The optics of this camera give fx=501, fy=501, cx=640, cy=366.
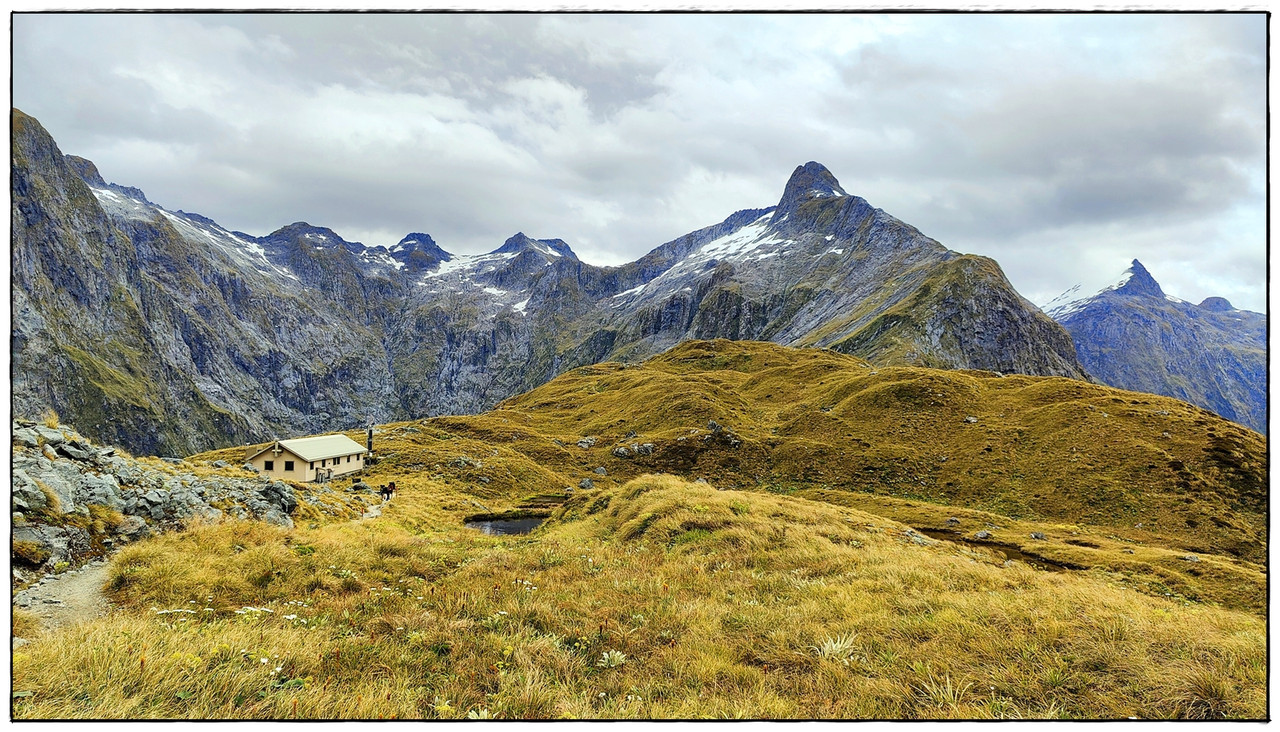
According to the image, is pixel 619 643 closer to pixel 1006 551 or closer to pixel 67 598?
pixel 67 598

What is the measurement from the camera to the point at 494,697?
6207mm

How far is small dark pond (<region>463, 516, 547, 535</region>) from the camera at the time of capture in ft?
109

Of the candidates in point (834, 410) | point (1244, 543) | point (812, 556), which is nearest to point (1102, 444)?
point (1244, 543)

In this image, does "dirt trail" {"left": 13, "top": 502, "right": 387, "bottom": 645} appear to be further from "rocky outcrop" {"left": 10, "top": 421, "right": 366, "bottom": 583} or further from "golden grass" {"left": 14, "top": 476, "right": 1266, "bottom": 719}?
"rocky outcrop" {"left": 10, "top": 421, "right": 366, "bottom": 583}

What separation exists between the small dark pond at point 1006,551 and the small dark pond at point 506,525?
25.5 meters

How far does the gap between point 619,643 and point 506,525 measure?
2923 cm

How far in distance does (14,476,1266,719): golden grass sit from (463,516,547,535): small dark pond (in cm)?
1882

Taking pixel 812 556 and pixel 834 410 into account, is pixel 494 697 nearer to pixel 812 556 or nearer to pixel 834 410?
pixel 812 556

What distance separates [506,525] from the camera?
3550 cm

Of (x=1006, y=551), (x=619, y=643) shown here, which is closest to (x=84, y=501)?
(x=619, y=643)

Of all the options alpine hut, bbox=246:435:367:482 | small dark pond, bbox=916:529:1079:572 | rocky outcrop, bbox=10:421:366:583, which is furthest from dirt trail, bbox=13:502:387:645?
alpine hut, bbox=246:435:367:482

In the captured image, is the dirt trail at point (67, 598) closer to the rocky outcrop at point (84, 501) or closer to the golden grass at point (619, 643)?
the golden grass at point (619, 643)

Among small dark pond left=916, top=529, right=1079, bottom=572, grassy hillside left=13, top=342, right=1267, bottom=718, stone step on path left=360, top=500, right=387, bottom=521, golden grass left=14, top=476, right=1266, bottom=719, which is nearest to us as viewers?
golden grass left=14, top=476, right=1266, bottom=719

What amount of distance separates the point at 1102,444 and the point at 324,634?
61.2 meters
